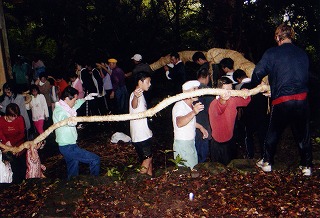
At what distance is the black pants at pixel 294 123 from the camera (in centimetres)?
437

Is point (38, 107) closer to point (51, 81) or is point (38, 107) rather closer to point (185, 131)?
point (51, 81)

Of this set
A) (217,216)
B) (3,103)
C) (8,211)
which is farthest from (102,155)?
(217,216)

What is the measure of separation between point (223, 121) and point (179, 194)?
1.42 m

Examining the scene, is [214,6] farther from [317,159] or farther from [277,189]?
[277,189]

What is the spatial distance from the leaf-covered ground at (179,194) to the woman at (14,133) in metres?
0.73

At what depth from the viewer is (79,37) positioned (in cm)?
1786

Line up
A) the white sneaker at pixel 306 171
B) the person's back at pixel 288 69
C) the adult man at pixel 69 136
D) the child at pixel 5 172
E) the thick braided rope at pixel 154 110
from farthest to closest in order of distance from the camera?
1. the child at pixel 5 172
2. the adult man at pixel 69 136
3. the thick braided rope at pixel 154 110
4. the white sneaker at pixel 306 171
5. the person's back at pixel 288 69

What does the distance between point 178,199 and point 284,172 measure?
169 cm

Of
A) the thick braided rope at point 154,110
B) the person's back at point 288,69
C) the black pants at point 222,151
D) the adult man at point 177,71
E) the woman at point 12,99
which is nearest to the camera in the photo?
the person's back at point 288,69

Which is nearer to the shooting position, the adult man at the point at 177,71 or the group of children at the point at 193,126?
the group of children at the point at 193,126

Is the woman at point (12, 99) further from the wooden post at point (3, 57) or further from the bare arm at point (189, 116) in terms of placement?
the bare arm at point (189, 116)

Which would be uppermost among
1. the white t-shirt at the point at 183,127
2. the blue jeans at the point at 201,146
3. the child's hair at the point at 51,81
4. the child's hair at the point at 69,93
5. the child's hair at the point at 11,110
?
the child's hair at the point at 51,81

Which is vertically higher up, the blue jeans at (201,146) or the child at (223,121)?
the child at (223,121)

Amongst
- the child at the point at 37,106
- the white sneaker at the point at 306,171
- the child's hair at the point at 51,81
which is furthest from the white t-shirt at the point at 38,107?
the white sneaker at the point at 306,171
